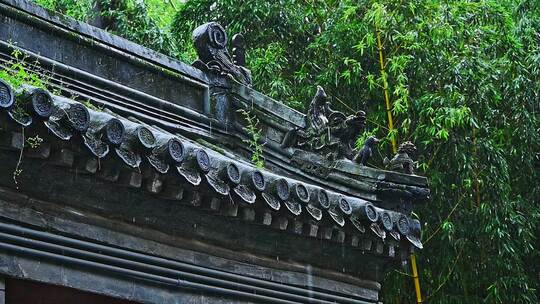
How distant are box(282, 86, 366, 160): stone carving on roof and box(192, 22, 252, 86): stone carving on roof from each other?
0.66 meters

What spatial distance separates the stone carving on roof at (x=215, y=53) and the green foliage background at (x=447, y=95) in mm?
4205

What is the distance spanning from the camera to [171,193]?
6711 millimetres

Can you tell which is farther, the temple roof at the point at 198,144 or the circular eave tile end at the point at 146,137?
the circular eave tile end at the point at 146,137

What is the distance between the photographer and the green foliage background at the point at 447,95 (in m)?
12.9

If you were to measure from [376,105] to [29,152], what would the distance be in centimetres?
841

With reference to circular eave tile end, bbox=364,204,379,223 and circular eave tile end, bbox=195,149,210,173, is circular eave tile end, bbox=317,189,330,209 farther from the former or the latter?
circular eave tile end, bbox=195,149,210,173

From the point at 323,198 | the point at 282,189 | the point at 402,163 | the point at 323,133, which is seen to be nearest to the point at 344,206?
the point at 323,198

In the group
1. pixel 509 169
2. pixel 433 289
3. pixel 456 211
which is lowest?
pixel 433 289

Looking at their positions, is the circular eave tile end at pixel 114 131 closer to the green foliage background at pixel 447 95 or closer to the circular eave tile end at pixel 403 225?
the circular eave tile end at pixel 403 225

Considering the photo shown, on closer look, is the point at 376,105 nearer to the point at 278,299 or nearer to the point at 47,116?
the point at 278,299

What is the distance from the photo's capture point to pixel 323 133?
920 cm

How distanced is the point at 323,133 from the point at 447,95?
442 cm

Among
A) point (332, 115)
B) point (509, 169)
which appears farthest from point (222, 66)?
point (509, 169)

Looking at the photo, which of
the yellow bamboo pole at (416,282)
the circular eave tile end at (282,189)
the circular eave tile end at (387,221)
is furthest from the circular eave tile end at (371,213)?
the yellow bamboo pole at (416,282)
